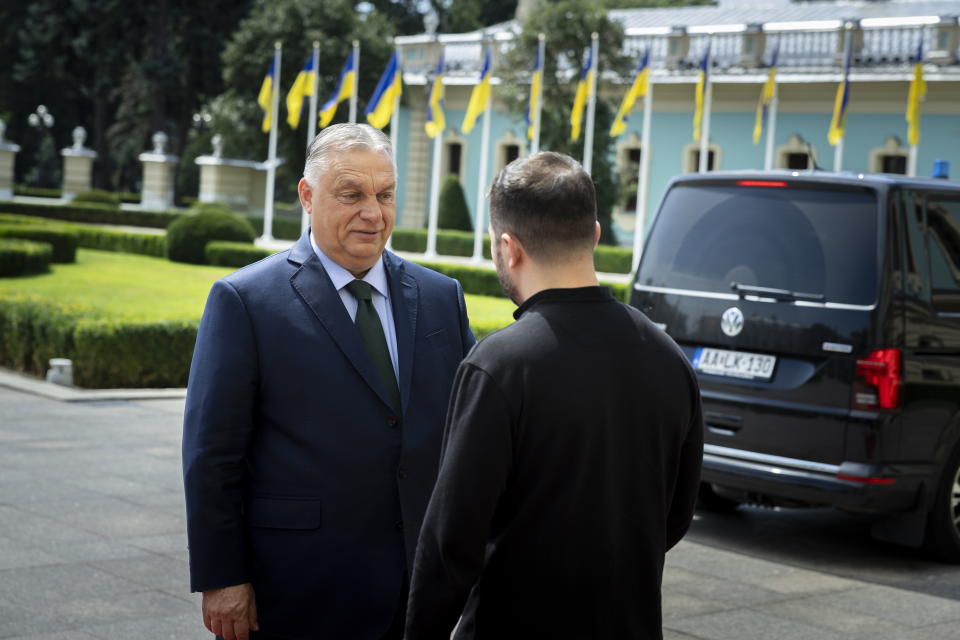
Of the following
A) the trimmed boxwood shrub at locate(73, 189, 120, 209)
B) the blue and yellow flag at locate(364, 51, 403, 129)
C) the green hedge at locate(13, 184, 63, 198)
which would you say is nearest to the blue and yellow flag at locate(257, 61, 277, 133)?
the blue and yellow flag at locate(364, 51, 403, 129)

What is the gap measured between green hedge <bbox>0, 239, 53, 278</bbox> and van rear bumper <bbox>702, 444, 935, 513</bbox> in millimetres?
16173

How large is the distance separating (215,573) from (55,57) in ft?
168

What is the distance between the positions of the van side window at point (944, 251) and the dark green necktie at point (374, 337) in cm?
441

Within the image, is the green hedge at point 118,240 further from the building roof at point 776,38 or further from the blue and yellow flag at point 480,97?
the building roof at point 776,38

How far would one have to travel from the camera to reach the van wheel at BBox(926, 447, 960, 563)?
688cm

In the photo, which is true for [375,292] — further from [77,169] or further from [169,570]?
[77,169]

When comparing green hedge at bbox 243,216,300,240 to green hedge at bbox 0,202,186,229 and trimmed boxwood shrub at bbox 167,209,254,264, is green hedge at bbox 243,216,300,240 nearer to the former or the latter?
green hedge at bbox 0,202,186,229

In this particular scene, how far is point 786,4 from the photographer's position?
39.8m

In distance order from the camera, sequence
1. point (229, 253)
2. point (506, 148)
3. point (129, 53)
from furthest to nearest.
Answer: point (129, 53)
point (506, 148)
point (229, 253)

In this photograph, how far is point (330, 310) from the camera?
3.19 metres

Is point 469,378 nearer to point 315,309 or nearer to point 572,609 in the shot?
point 572,609

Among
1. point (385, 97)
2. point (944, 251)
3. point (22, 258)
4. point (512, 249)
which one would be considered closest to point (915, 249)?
point (944, 251)

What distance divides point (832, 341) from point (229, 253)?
2269 cm

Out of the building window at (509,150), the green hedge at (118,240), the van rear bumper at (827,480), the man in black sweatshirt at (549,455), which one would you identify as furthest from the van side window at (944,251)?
the building window at (509,150)
